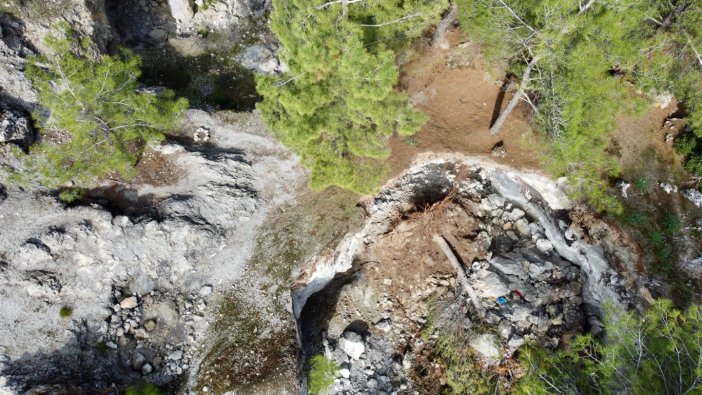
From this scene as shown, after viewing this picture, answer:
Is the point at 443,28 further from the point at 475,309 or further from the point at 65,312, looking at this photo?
the point at 65,312

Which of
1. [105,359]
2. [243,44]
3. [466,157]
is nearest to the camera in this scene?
[105,359]

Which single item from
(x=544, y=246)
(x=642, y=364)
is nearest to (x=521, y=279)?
(x=544, y=246)

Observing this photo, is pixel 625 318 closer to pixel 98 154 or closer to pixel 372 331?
pixel 372 331

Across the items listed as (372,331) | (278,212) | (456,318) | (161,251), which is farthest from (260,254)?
(456,318)

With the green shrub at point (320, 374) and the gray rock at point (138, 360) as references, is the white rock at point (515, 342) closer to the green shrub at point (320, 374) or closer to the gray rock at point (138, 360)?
the green shrub at point (320, 374)

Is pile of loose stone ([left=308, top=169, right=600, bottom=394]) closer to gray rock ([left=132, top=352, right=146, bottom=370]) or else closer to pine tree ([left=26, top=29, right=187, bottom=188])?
gray rock ([left=132, top=352, right=146, bottom=370])

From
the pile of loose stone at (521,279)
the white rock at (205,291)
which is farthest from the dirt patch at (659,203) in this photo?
the white rock at (205,291)
